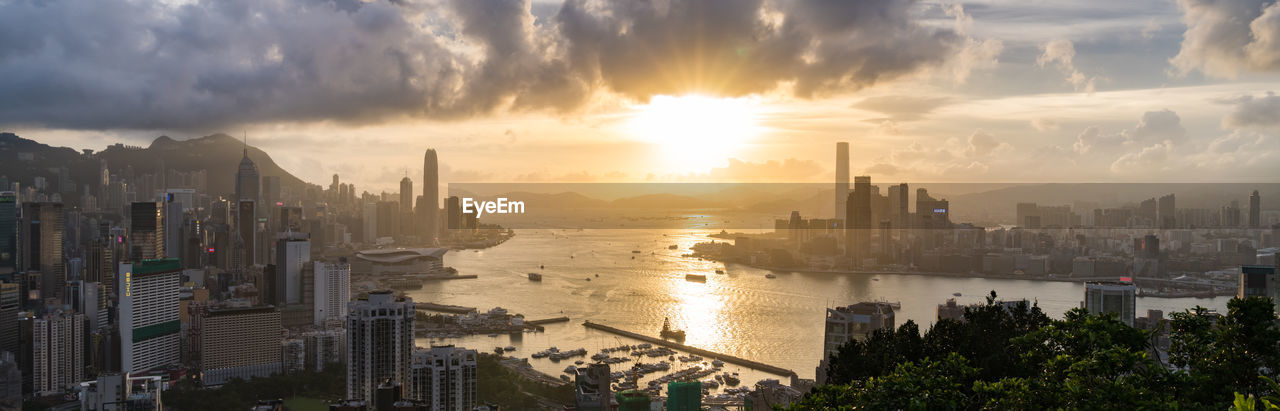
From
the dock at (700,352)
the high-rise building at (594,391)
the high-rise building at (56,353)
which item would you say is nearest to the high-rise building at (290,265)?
the high-rise building at (56,353)

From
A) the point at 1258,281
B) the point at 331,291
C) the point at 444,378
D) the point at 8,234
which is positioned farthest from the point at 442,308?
the point at 1258,281

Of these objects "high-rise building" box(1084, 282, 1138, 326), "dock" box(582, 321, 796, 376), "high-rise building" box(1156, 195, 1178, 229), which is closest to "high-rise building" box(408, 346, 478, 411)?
"dock" box(582, 321, 796, 376)

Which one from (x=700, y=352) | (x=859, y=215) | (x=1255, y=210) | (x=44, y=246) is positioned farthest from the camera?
(x=859, y=215)

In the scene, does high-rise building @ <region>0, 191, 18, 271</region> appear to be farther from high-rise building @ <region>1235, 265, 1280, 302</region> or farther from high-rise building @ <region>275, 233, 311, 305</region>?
high-rise building @ <region>1235, 265, 1280, 302</region>

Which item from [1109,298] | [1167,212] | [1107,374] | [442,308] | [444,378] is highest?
[1167,212]

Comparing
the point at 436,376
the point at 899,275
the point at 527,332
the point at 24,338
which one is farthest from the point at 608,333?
the point at 899,275

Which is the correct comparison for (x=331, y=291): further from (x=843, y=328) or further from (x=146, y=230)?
(x=843, y=328)

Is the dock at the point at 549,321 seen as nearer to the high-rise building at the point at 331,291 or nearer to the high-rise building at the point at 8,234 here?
the high-rise building at the point at 331,291
